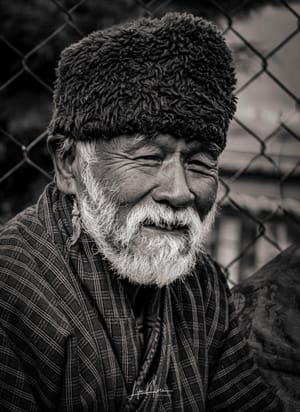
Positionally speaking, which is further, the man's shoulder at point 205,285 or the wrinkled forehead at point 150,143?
the man's shoulder at point 205,285

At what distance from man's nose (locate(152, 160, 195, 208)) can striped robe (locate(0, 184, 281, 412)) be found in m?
0.22

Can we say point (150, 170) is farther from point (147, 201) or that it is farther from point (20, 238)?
point (20, 238)

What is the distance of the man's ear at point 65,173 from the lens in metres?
1.35

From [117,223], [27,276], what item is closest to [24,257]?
[27,276]

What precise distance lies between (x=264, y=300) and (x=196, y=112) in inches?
25.5

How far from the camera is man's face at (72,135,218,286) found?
1220mm

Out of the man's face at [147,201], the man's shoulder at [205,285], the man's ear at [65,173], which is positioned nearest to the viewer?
the man's face at [147,201]

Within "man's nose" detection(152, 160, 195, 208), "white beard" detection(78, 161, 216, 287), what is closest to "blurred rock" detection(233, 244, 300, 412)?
"white beard" detection(78, 161, 216, 287)

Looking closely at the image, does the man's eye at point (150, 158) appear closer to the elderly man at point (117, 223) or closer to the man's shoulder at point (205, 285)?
the elderly man at point (117, 223)

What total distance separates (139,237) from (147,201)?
9 centimetres

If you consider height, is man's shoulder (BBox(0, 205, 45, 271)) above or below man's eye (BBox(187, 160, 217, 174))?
below

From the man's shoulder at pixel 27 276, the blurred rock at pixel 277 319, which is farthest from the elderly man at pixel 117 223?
the blurred rock at pixel 277 319

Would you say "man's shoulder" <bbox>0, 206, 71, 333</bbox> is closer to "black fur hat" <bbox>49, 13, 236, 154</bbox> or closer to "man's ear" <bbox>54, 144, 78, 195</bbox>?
"man's ear" <bbox>54, 144, 78, 195</bbox>

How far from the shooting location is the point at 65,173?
4.46 ft
